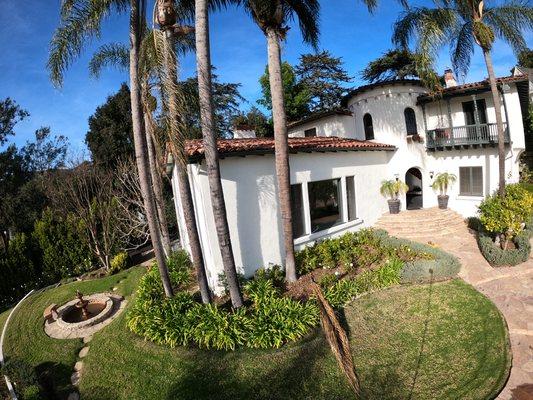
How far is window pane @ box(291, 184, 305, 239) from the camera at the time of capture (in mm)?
11906

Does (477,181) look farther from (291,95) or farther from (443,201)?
(291,95)

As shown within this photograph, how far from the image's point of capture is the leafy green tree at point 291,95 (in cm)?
3055

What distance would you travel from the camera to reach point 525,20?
12148 mm

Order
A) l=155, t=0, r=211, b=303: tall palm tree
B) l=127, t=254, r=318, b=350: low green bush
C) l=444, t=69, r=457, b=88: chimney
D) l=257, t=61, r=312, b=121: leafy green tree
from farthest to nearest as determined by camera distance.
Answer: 1. l=257, t=61, r=312, b=121: leafy green tree
2. l=444, t=69, r=457, b=88: chimney
3. l=127, t=254, r=318, b=350: low green bush
4. l=155, t=0, r=211, b=303: tall palm tree

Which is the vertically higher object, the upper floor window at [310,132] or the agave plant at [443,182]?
the upper floor window at [310,132]

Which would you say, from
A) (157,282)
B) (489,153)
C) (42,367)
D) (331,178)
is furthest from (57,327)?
(489,153)

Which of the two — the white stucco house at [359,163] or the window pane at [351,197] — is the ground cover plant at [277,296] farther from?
the window pane at [351,197]

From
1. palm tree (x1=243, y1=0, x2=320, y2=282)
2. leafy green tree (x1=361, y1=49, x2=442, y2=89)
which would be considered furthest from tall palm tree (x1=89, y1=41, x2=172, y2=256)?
leafy green tree (x1=361, y1=49, x2=442, y2=89)

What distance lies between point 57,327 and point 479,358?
11.9m

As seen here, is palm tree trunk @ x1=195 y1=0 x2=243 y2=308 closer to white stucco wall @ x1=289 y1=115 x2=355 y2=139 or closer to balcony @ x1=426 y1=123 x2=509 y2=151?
white stucco wall @ x1=289 y1=115 x2=355 y2=139

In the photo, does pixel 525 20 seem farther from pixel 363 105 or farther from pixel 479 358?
pixel 479 358

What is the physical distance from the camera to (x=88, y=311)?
11.1 metres

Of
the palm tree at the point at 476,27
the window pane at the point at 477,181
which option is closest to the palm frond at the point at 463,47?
the palm tree at the point at 476,27

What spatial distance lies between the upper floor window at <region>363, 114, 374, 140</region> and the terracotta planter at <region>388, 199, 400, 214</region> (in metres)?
4.36
